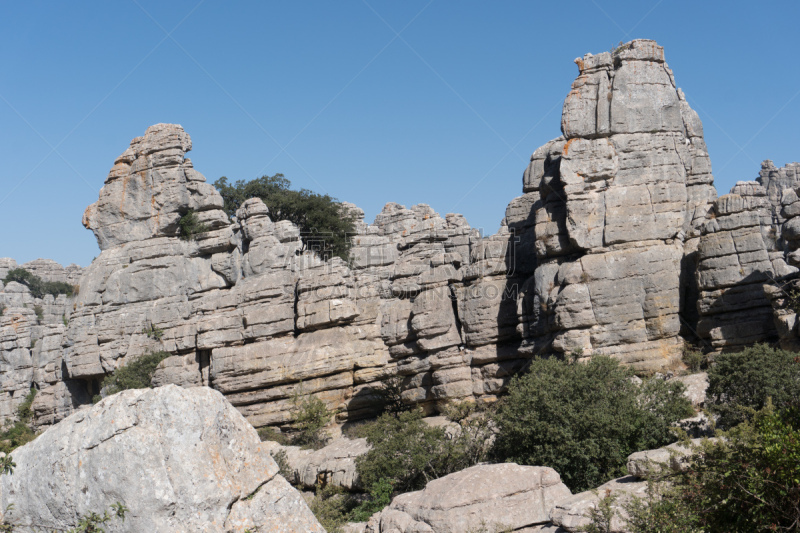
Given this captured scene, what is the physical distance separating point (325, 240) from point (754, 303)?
105 feet

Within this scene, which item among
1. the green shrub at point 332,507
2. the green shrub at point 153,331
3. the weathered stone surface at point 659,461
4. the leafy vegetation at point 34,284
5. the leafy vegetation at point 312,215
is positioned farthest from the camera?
the leafy vegetation at point 34,284

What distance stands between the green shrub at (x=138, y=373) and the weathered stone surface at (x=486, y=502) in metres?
24.3

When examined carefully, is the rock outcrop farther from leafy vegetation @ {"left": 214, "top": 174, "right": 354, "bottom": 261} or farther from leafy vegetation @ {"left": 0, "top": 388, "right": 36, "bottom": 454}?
leafy vegetation @ {"left": 214, "top": 174, "right": 354, "bottom": 261}

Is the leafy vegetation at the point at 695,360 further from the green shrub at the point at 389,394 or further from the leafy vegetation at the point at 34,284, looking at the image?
the leafy vegetation at the point at 34,284

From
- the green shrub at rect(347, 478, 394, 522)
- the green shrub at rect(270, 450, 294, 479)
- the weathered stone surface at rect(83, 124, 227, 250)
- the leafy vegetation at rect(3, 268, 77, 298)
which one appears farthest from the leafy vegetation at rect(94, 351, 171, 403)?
the leafy vegetation at rect(3, 268, 77, 298)

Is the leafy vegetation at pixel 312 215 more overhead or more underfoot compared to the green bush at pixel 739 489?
more overhead

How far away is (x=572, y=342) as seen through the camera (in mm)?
27828

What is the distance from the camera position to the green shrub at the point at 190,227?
45.4 meters

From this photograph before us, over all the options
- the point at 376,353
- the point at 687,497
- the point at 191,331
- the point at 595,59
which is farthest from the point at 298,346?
the point at 687,497

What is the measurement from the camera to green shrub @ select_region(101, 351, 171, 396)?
123 feet

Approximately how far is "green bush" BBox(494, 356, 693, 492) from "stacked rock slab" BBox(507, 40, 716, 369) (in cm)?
498

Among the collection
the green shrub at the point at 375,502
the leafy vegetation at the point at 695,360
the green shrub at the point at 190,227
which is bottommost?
the green shrub at the point at 375,502

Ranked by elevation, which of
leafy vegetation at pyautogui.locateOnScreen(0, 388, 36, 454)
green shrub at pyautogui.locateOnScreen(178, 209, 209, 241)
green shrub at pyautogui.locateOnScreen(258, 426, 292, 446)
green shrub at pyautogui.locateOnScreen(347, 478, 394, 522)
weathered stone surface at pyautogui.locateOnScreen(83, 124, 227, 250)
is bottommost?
green shrub at pyautogui.locateOnScreen(347, 478, 394, 522)

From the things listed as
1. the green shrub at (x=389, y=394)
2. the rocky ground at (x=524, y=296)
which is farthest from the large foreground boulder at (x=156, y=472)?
the green shrub at (x=389, y=394)
